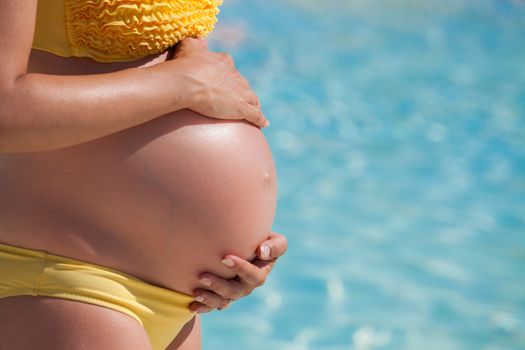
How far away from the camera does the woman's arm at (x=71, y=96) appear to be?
1457 mm

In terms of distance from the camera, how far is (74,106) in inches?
59.1

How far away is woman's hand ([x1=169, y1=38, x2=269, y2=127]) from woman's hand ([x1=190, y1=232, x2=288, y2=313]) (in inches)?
10.2

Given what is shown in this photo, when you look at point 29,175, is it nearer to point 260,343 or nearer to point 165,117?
point 165,117

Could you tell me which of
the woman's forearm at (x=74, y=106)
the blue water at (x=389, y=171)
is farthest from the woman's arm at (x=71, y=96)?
the blue water at (x=389, y=171)

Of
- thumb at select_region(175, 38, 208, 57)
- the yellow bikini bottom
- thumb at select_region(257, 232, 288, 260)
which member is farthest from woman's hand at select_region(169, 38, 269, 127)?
the yellow bikini bottom

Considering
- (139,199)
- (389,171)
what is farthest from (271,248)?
(389,171)

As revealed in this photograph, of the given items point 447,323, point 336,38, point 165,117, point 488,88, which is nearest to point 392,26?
point 336,38

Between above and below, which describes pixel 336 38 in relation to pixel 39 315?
above

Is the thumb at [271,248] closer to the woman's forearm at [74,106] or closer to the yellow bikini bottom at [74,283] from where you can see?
the yellow bikini bottom at [74,283]

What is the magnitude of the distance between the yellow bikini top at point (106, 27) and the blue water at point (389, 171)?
2.80 meters

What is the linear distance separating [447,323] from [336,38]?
12.9 ft

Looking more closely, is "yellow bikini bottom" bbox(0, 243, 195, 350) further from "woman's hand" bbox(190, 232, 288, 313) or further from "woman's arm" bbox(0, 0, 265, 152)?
"woman's arm" bbox(0, 0, 265, 152)

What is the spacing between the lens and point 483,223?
5.34 m

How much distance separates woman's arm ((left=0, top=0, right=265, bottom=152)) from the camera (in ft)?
4.78
